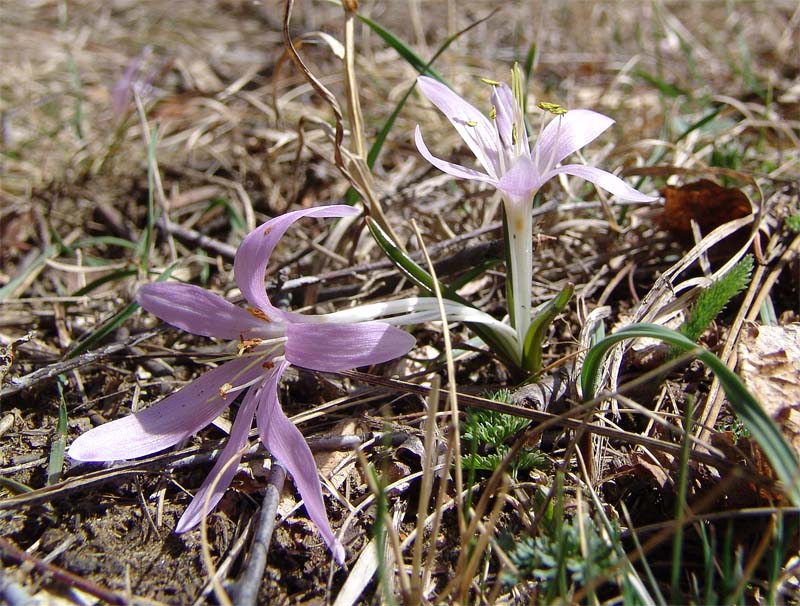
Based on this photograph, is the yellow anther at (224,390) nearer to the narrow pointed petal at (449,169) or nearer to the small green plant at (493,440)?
the small green plant at (493,440)

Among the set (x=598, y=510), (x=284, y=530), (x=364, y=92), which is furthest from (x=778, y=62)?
(x=284, y=530)

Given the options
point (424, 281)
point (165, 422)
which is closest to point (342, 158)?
point (424, 281)

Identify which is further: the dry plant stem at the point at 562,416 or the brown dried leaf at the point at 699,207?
the brown dried leaf at the point at 699,207

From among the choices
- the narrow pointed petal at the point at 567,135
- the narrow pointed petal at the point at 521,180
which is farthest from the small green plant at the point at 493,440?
the narrow pointed petal at the point at 567,135

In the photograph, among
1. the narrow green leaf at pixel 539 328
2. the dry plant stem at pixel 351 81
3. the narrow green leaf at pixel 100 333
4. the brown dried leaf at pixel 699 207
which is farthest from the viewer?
the brown dried leaf at pixel 699 207

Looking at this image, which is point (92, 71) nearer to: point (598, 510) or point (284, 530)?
point (284, 530)

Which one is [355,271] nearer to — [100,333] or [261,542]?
[100,333]
